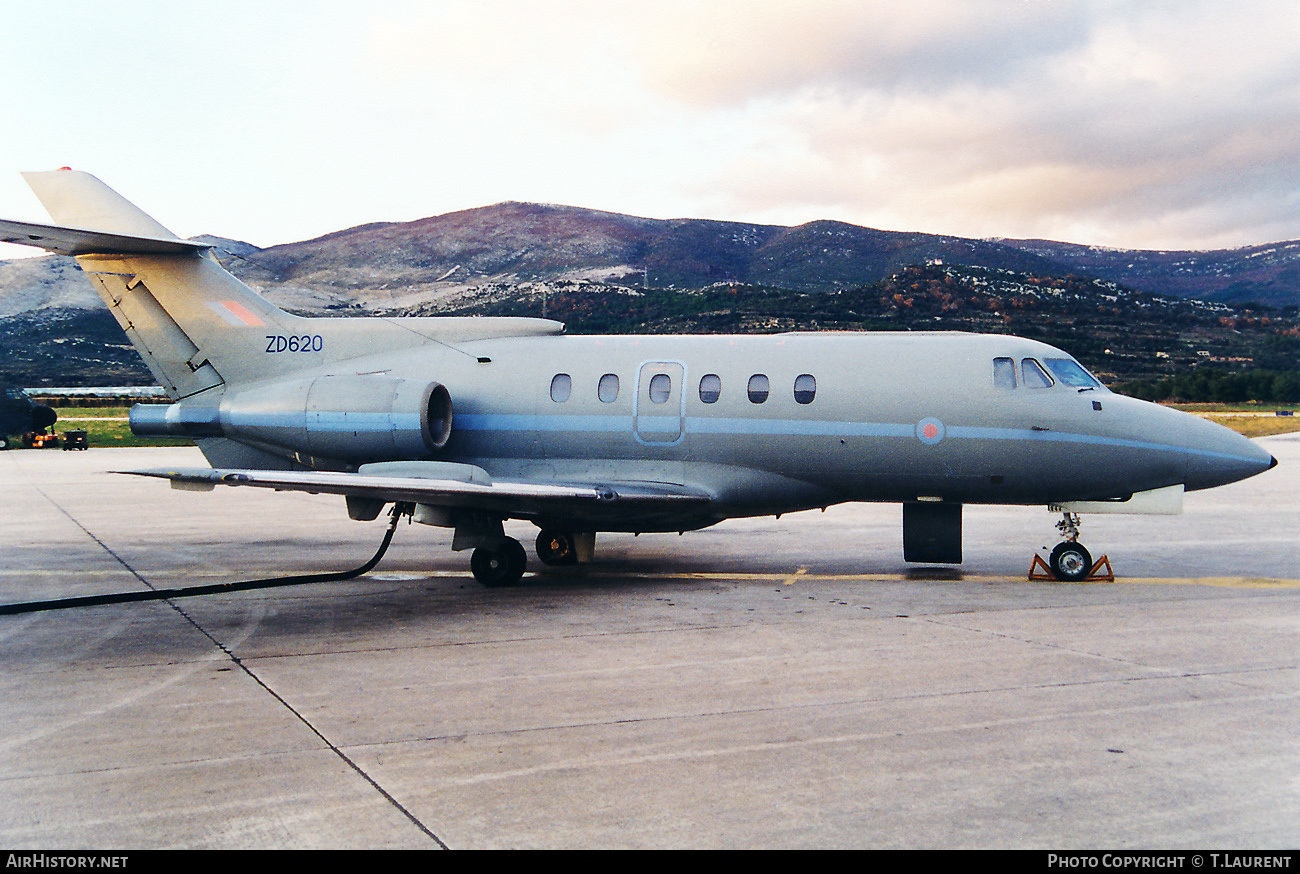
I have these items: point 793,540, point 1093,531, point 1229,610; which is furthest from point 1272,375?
point 1229,610

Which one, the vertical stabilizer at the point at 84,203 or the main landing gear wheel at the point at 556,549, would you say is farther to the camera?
the vertical stabilizer at the point at 84,203

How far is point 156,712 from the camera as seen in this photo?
7.21 m

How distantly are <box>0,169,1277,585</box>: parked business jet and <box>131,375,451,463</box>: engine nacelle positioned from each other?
3cm

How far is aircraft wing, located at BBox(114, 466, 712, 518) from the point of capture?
10820 millimetres

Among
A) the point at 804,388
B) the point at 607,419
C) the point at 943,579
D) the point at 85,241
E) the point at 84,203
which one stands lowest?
the point at 943,579

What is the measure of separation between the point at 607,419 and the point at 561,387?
2.86ft

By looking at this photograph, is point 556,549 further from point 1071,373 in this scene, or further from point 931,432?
point 1071,373

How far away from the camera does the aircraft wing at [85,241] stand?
42.3 ft

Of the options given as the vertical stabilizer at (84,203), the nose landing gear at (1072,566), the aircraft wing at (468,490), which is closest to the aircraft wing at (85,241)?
the vertical stabilizer at (84,203)

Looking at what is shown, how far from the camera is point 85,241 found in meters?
13.8

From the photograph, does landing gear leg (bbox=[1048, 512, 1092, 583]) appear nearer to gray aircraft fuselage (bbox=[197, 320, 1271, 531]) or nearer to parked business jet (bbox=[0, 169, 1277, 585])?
parked business jet (bbox=[0, 169, 1277, 585])

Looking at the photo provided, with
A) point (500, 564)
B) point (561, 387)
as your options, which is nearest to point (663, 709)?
point (500, 564)

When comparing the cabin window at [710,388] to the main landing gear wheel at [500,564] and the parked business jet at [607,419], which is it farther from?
the main landing gear wheel at [500,564]

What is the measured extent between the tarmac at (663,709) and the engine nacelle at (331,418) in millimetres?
1971
